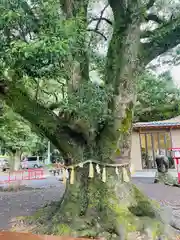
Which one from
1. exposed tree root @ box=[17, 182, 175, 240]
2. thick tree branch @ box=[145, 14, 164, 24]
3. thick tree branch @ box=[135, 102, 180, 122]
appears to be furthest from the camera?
thick tree branch @ box=[135, 102, 180, 122]

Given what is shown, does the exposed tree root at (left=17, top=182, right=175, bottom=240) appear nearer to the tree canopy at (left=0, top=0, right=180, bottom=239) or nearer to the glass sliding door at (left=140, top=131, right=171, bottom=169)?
the tree canopy at (left=0, top=0, right=180, bottom=239)

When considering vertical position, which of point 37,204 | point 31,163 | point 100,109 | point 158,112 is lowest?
point 37,204

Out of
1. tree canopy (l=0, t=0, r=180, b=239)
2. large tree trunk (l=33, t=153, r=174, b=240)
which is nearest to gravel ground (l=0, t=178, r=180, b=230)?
large tree trunk (l=33, t=153, r=174, b=240)

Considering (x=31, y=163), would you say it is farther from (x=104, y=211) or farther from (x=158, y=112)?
(x=104, y=211)

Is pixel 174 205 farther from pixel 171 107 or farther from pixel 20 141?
pixel 20 141

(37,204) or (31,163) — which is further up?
(31,163)

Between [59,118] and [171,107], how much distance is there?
2.53 m

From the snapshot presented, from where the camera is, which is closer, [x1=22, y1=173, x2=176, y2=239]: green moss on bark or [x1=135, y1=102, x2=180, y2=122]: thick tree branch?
[x1=22, y1=173, x2=176, y2=239]: green moss on bark

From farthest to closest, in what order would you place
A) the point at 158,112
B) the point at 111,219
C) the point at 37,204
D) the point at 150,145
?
the point at 150,145 → the point at 37,204 → the point at 158,112 → the point at 111,219

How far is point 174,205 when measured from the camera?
6.92m

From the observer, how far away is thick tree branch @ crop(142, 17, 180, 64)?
4.43 metres

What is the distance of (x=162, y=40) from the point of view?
183 inches

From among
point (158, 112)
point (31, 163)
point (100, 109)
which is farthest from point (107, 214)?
point (31, 163)

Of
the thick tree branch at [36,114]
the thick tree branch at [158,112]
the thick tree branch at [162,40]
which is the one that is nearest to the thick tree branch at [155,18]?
the thick tree branch at [162,40]
